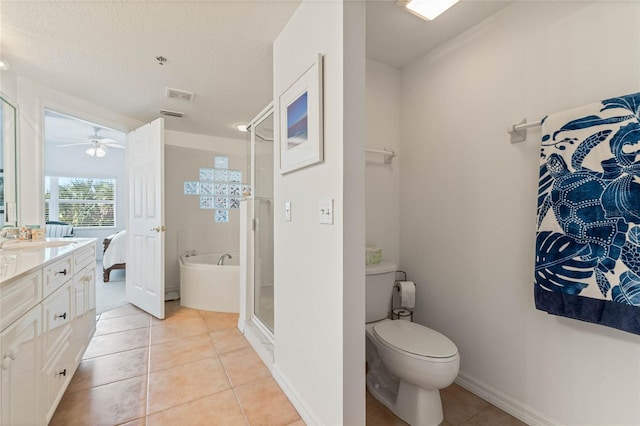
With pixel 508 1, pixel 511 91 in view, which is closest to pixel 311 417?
pixel 511 91

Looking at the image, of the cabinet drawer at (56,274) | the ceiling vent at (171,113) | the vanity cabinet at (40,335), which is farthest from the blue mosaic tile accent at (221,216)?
the cabinet drawer at (56,274)

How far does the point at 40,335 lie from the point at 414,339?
182cm

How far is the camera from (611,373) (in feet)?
3.98

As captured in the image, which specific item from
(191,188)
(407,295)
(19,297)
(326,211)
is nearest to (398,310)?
(407,295)

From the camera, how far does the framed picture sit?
1.29 metres

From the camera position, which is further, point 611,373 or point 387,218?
point 387,218

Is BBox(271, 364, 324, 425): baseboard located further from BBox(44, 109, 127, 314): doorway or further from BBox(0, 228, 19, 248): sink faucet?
BBox(44, 109, 127, 314): doorway

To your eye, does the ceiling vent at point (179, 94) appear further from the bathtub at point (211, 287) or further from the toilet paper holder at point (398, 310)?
the toilet paper holder at point (398, 310)

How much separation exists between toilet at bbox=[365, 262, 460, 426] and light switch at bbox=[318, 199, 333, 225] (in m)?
0.68

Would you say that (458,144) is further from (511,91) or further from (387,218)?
(387,218)

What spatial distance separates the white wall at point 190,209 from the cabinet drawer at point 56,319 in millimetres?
2183

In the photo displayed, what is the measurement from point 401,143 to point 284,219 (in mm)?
1182

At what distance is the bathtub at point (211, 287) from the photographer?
3.13 m

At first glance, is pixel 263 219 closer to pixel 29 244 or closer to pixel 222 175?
pixel 29 244
